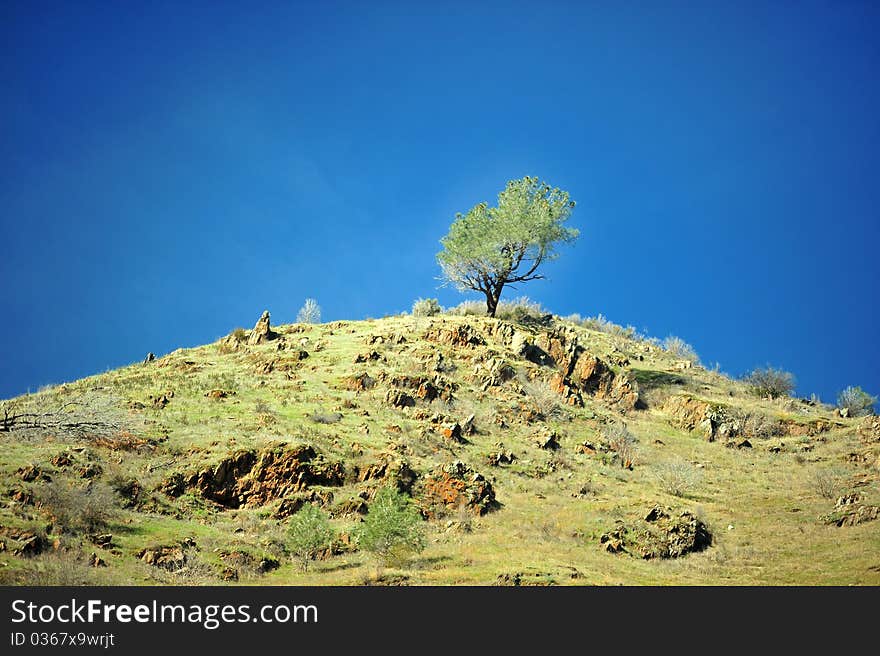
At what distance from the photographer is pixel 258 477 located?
2423 centimetres

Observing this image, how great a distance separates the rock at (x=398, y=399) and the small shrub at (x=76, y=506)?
1592 centimetres

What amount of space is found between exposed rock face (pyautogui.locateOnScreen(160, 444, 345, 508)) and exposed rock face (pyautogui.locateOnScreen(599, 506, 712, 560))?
11062 millimetres

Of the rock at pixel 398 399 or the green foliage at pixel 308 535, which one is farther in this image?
the rock at pixel 398 399

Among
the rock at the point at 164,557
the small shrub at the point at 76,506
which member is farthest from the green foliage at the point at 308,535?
the small shrub at the point at 76,506

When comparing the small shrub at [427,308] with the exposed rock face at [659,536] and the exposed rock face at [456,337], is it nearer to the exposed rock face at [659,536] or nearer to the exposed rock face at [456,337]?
the exposed rock face at [456,337]

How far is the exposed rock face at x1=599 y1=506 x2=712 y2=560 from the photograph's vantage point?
21.8 m

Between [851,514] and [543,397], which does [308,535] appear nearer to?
[851,514]

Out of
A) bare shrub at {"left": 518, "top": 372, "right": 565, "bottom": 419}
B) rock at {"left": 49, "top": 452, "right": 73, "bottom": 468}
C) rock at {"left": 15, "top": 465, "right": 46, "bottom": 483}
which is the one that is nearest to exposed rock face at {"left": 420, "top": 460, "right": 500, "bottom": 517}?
bare shrub at {"left": 518, "top": 372, "right": 565, "bottom": 419}

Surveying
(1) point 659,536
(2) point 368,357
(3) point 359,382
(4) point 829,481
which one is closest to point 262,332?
(2) point 368,357

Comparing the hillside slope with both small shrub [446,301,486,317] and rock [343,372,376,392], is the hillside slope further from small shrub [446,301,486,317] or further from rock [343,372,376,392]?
small shrub [446,301,486,317]

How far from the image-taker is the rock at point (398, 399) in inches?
1344

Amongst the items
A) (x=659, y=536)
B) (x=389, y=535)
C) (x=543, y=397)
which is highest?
(x=543, y=397)

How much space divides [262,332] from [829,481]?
116ft

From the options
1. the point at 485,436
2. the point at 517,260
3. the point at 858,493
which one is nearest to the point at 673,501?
the point at 858,493
